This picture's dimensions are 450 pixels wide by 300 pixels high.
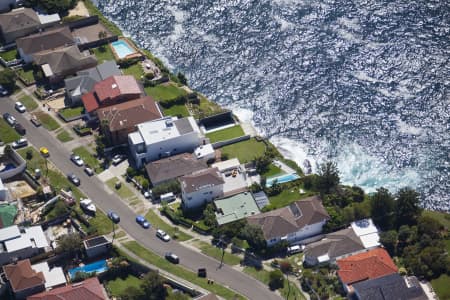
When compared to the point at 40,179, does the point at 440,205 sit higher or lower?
lower

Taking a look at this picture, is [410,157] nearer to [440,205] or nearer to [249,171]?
[440,205]

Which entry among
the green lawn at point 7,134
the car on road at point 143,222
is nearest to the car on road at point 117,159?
the car on road at point 143,222

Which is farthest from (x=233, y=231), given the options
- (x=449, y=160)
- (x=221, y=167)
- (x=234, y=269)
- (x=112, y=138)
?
(x=449, y=160)

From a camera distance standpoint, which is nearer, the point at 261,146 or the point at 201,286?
the point at 201,286

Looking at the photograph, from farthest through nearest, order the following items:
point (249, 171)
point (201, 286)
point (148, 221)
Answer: point (249, 171), point (148, 221), point (201, 286)

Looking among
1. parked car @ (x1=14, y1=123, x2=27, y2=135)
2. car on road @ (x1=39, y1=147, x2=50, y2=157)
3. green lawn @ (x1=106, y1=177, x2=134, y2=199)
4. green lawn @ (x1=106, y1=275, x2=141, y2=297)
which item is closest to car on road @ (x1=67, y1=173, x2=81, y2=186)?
green lawn @ (x1=106, y1=177, x2=134, y2=199)

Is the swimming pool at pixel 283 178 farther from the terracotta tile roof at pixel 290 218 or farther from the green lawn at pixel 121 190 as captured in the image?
the green lawn at pixel 121 190
